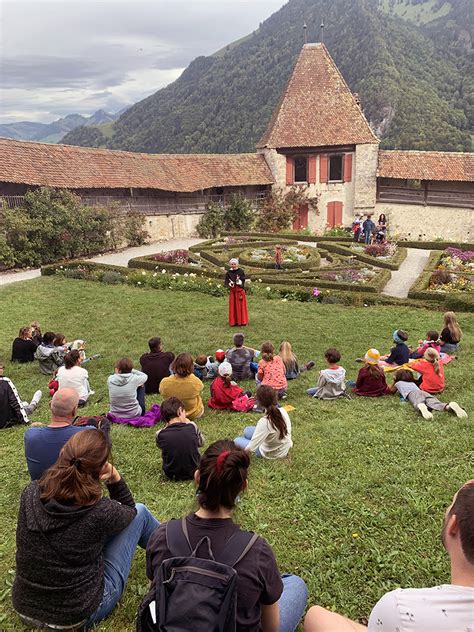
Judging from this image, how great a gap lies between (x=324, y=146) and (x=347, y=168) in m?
2.11

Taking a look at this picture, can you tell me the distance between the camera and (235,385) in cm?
737

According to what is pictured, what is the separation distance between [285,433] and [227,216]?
25.2m

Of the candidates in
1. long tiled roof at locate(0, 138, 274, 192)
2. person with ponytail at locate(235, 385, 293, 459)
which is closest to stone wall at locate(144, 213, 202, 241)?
long tiled roof at locate(0, 138, 274, 192)

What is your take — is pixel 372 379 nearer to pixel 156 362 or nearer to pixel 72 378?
pixel 156 362

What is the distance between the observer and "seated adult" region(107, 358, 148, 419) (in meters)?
6.39

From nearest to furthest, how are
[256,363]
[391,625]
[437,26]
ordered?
[391,625] < [256,363] < [437,26]

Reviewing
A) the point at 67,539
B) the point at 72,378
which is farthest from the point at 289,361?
the point at 67,539

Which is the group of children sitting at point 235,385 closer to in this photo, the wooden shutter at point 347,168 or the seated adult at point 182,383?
the seated adult at point 182,383

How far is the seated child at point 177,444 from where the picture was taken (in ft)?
15.7

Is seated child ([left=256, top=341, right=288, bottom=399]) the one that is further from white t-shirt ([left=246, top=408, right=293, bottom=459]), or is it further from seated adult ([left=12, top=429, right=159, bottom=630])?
seated adult ([left=12, top=429, right=159, bottom=630])

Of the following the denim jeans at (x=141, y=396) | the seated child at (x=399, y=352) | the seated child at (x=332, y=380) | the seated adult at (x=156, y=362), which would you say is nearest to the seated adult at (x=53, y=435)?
the denim jeans at (x=141, y=396)

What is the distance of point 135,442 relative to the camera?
233 inches

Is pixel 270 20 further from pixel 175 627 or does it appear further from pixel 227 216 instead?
pixel 175 627

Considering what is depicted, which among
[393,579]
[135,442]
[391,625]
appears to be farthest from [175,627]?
[135,442]
